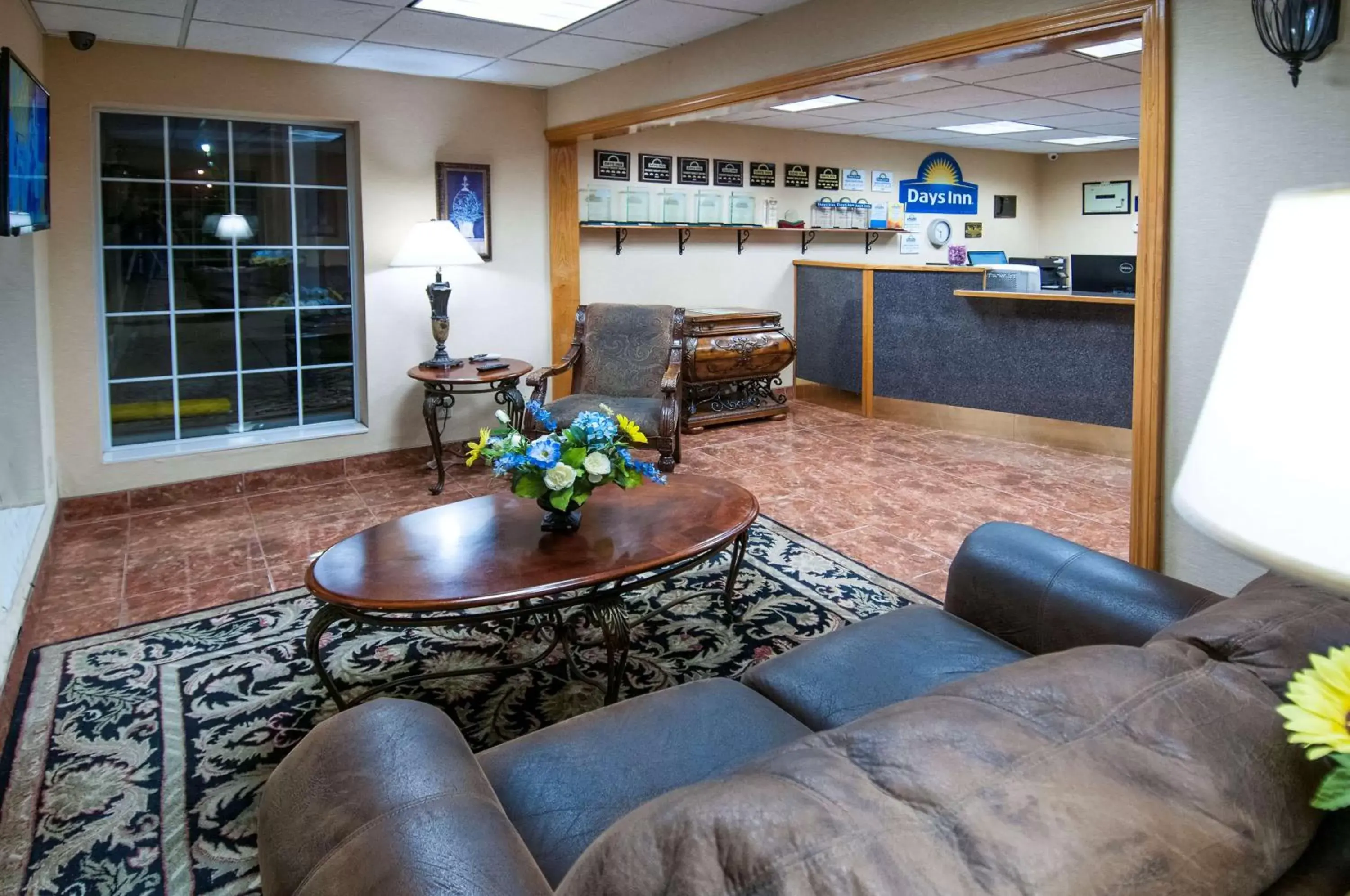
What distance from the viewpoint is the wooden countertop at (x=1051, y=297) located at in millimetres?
5273

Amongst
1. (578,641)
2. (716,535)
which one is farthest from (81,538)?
(716,535)

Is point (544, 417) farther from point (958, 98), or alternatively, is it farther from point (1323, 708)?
point (958, 98)

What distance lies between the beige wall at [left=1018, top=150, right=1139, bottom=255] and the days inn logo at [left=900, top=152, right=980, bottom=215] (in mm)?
946

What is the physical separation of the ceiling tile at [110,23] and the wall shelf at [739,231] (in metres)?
2.85

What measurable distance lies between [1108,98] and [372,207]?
5.16m

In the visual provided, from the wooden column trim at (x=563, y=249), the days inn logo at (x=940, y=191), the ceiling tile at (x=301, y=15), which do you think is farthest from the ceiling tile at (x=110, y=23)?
the days inn logo at (x=940, y=191)

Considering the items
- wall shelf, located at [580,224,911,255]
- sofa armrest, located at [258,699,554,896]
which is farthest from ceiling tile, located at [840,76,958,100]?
sofa armrest, located at [258,699,554,896]

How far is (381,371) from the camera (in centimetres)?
525

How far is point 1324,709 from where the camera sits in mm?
633

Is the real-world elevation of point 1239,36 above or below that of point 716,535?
above

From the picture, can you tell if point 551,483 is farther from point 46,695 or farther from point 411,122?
point 411,122

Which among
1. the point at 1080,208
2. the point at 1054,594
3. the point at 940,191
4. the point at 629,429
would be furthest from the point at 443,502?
the point at 1080,208

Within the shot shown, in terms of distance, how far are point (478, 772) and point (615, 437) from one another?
150 cm

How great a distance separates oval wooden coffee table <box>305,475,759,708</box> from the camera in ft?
7.14
